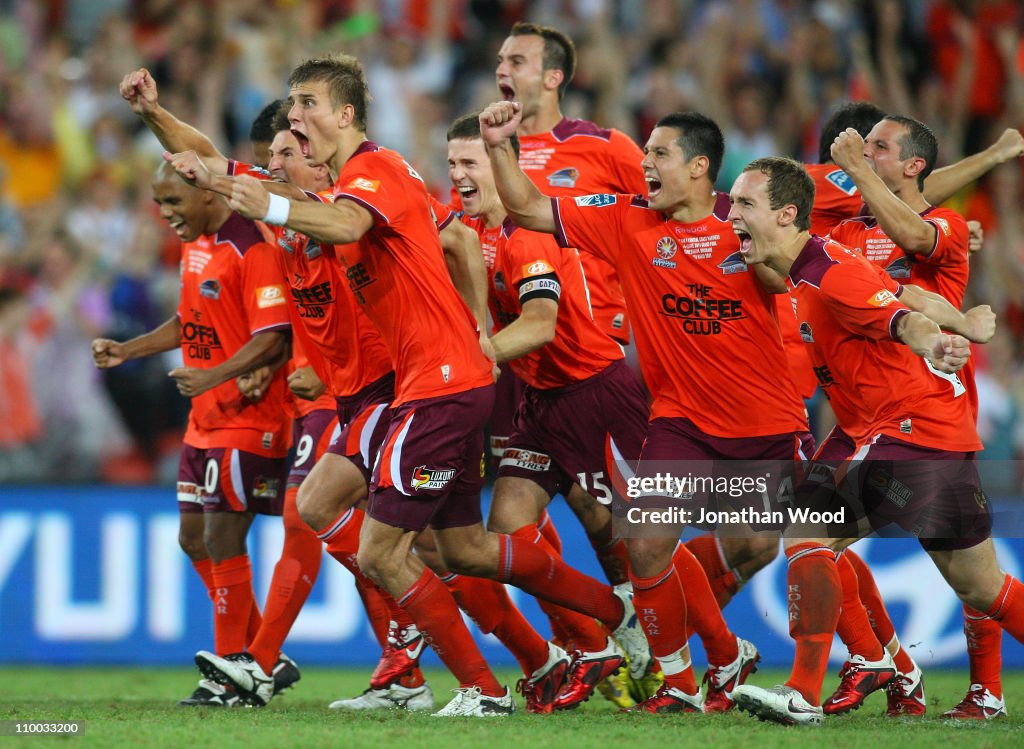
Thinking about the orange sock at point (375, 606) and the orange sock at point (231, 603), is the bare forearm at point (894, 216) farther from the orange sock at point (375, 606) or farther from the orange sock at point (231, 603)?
the orange sock at point (231, 603)

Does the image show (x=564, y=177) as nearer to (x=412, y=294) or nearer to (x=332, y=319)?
(x=332, y=319)

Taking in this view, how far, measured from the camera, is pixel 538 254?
6980 mm

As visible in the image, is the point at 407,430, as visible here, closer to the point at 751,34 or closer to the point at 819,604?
the point at 819,604

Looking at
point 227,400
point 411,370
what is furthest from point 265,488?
point 411,370

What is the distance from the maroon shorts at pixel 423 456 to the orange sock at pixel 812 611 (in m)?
1.53

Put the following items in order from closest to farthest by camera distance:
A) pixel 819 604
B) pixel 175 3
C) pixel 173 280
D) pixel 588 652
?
pixel 819 604, pixel 588 652, pixel 173 280, pixel 175 3

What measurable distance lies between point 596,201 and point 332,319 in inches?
55.5

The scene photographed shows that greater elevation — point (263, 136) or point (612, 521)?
point (263, 136)

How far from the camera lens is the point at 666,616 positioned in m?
6.52

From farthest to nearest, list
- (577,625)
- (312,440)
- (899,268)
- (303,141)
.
Result: (312,440)
(577,625)
(899,268)
(303,141)

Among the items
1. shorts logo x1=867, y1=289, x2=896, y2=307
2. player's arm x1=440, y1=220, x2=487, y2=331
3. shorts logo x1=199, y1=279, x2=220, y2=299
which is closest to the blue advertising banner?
shorts logo x1=199, y1=279, x2=220, y2=299

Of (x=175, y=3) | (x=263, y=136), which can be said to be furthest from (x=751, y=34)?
(x=263, y=136)

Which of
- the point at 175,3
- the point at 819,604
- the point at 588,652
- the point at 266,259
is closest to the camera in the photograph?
the point at 819,604

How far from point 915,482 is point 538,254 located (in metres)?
2.08
